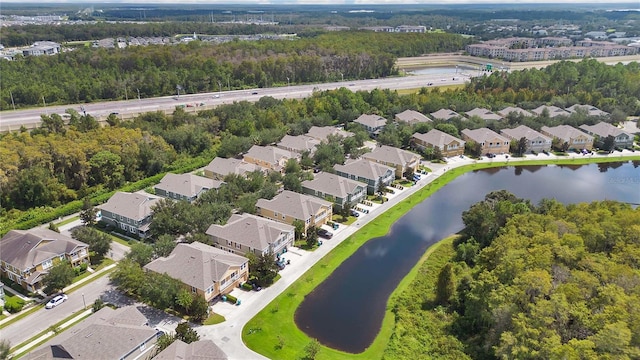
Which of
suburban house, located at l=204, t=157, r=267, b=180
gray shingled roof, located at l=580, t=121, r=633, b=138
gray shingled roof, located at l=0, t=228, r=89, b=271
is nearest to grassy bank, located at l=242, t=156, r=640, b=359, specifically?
gray shingled roof, located at l=0, t=228, r=89, b=271

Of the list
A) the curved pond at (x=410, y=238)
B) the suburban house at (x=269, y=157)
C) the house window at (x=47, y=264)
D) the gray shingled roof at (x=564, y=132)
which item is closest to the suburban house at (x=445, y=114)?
the gray shingled roof at (x=564, y=132)

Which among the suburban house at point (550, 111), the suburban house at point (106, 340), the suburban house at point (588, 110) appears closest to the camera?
the suburban house at point (106, 340)

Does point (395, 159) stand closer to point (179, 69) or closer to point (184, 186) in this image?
point (184, 186)

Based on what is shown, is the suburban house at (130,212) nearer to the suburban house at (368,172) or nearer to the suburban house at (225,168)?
the suburban house at (225,168)

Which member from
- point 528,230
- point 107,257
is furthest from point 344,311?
point 107,257

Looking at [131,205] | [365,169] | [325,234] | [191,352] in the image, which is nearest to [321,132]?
[365,169]

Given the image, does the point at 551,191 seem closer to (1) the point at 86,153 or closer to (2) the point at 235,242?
(2) the point at 235,242

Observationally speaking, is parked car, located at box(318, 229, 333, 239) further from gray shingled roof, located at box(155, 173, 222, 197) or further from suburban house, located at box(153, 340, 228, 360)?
suburban house, located at box(153, 340, 228, 360)
